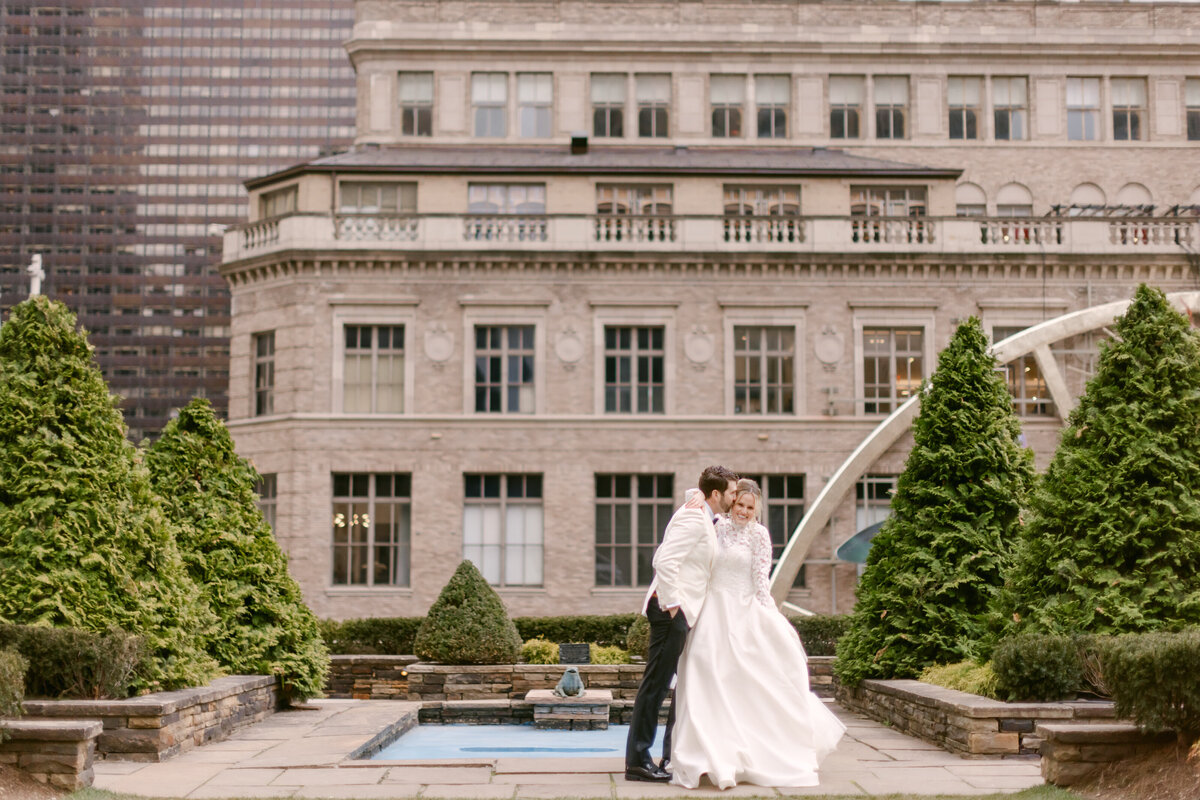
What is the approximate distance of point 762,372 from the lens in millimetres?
33125

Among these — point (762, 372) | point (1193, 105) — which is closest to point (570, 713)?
point (762, 372)

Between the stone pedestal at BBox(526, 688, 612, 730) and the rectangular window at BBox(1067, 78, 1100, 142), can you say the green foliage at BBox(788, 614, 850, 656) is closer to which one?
the stone pedestal at BBox(526, 688, 612, 730)

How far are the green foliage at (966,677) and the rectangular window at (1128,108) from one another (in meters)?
27.7

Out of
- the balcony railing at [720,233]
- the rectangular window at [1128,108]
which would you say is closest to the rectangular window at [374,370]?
the balcony railing at [720,233]

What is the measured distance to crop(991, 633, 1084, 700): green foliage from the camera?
1132cm

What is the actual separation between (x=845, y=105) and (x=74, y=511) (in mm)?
29797

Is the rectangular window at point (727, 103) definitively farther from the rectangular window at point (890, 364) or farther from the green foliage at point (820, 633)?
the green foliage at point (820, 633)

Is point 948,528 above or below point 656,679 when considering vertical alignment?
above

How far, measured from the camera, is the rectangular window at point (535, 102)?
37.7 metres

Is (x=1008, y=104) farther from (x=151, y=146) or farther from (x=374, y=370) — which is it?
(x=151, y=146)

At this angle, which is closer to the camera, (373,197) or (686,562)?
(686,562)

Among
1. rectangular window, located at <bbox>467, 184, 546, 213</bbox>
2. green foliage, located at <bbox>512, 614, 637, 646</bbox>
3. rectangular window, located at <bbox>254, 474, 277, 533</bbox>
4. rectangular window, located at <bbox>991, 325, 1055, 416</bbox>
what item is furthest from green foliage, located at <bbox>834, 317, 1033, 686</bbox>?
rectangular window, located at <bbox>254, 474, 277, 533</bbox>

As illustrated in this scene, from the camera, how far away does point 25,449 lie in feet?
39.4

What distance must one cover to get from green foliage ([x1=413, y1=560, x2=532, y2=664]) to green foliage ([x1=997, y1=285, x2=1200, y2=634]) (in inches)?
396
